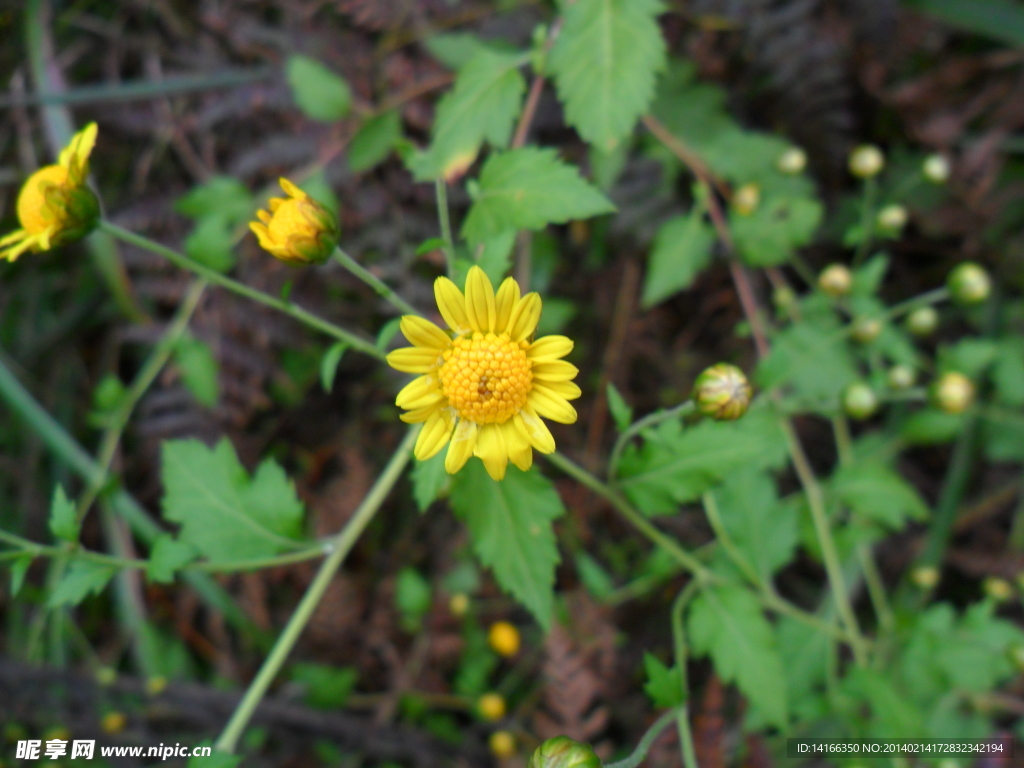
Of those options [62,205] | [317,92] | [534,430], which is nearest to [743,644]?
[534,430]

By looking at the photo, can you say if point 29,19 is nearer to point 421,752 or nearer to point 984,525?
point 421,752

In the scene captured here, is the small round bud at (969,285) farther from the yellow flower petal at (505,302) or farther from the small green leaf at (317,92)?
the small green leaf at (317,92)

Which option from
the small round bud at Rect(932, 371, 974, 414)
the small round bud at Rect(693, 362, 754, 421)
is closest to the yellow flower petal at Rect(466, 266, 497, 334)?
the small round bud at Rect(693, 362, 754, 421)

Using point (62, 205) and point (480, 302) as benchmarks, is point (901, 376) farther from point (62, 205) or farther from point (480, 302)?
point (62, 205)

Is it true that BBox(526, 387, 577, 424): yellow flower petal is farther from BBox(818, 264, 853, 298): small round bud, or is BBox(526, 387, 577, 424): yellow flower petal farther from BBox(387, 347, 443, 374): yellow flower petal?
BBox(818, 264, 853, 298): small round bud

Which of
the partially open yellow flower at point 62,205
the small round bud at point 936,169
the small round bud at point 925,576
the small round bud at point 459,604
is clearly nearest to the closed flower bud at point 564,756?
the small round bud at point 459,604
